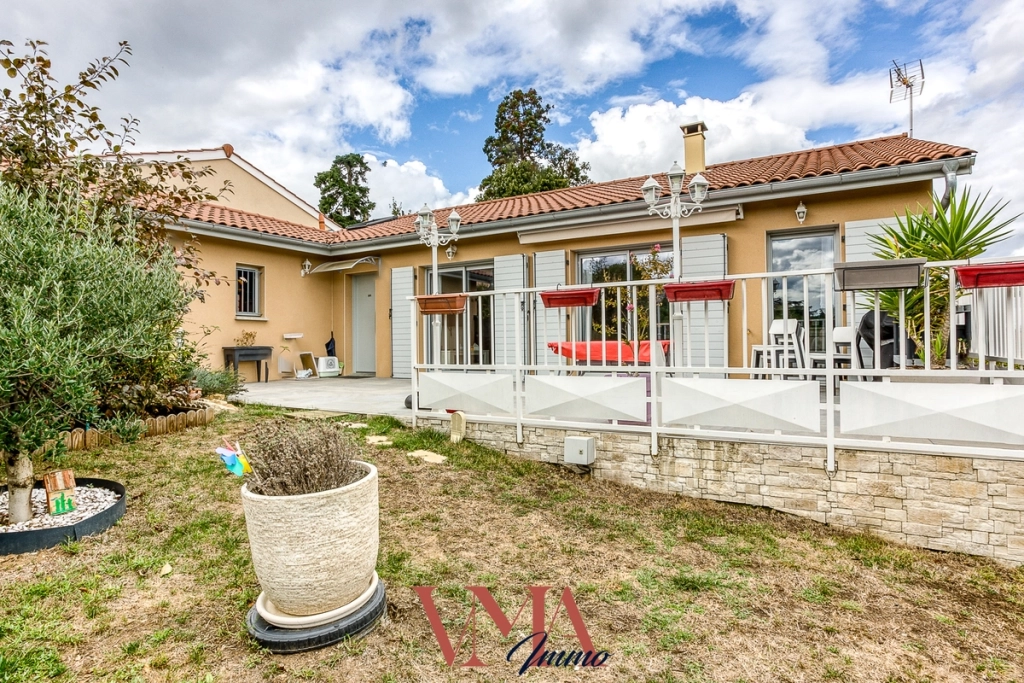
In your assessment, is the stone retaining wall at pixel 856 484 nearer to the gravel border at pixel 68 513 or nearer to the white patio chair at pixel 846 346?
the white patio chair at pixel 846 346

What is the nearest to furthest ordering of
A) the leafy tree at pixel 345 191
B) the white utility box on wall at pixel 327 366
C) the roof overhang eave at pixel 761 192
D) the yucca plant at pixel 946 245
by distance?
the yucca plant at pixel 946 245 → the roof overhang eave at pixel 761 192 → the white utility box on wall at pixel 327 366 → the leafy tree at pixel 345 191

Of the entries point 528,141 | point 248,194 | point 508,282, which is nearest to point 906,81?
point 508,282

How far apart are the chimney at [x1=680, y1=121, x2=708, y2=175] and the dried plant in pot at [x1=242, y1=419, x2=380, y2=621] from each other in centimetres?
848

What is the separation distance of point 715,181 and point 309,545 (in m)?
7.08

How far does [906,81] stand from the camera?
959 centimetres

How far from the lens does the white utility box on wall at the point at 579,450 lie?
3963mm

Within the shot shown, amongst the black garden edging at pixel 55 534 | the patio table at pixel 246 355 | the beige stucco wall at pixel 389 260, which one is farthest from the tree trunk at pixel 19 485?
the beige stucco wall at pixel 389 260

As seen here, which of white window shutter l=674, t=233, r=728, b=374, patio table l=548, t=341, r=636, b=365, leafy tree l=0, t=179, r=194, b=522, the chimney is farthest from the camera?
the chimney

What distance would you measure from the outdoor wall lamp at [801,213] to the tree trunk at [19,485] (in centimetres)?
765

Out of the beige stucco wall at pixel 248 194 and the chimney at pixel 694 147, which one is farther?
the beige stucco wall at pixel 248 194

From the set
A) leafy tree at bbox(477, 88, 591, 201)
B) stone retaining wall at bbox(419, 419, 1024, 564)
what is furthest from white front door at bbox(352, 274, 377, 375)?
leafy tree at bbox(477, 88, 591, 201)

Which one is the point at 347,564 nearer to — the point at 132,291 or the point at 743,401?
the point at 132,291

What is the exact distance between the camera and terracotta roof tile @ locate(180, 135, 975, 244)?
20.6ft

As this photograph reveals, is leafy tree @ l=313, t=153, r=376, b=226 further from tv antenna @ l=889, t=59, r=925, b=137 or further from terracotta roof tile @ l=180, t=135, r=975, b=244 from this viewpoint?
tv antenna @ l=889, t=59, r=925, b=137
